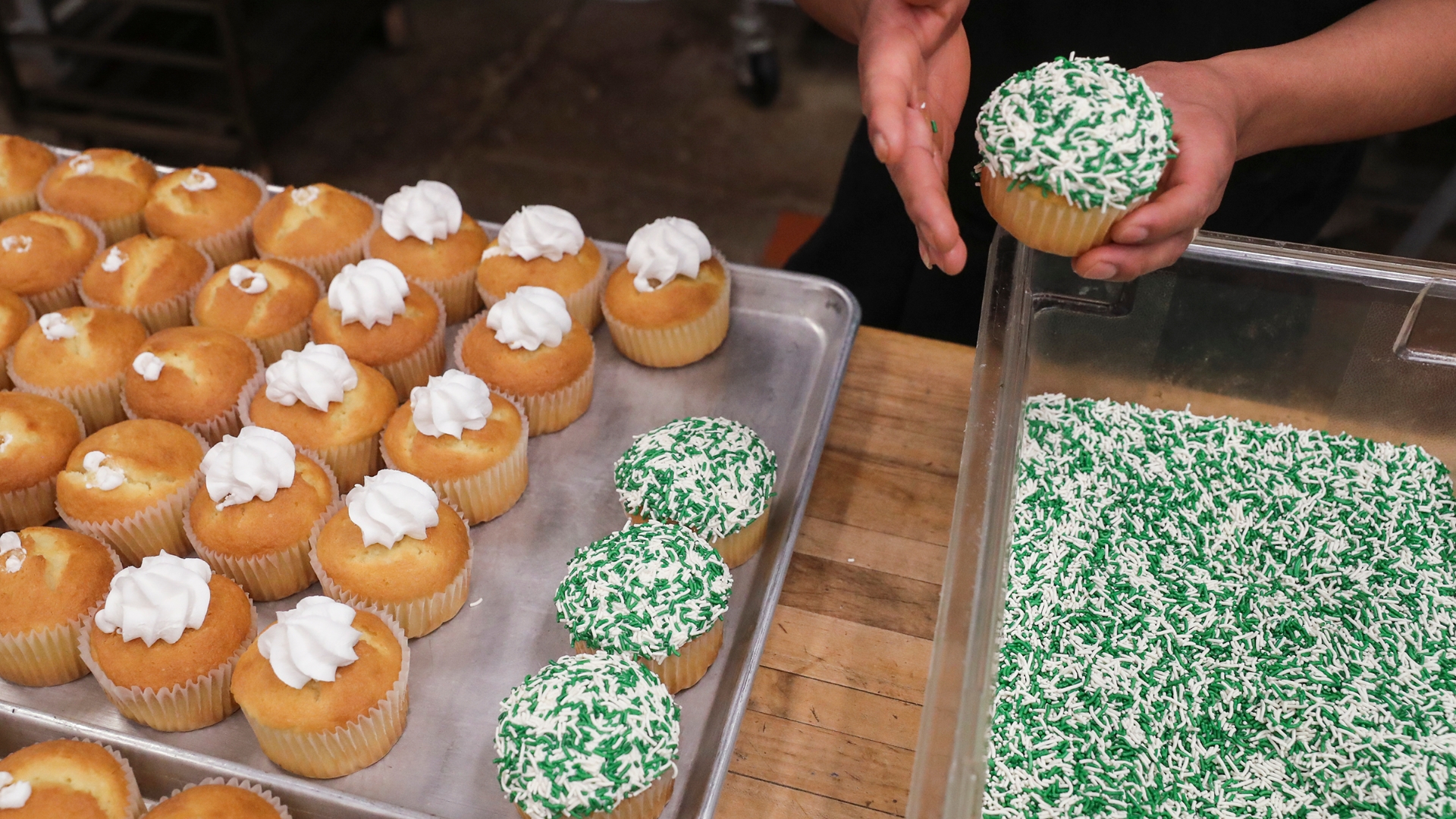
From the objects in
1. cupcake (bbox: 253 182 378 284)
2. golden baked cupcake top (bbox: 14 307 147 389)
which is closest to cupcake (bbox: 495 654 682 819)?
golden baked cupcake top (bbox: 14 307 147 389)

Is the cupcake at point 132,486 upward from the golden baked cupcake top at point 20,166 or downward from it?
downward

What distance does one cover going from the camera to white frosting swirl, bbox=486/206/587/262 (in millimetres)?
2834

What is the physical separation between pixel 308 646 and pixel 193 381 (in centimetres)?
86

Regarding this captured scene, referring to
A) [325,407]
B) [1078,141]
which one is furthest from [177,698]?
[1078,141]

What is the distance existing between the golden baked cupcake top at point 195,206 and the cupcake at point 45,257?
175 mm

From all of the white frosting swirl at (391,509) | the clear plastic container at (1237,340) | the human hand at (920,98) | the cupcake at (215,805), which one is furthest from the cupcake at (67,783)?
the human hand at (920,98)

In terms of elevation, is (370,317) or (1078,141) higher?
(1078,141)

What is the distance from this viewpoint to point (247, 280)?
8.95 ft

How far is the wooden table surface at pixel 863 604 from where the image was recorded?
2021 millimetres

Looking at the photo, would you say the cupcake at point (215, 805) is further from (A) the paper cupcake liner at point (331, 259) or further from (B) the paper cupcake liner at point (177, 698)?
(A) the paper cupcake liner at point (331, 259)

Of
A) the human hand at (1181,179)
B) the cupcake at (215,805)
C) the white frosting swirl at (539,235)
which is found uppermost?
the human hand at (1181,179)

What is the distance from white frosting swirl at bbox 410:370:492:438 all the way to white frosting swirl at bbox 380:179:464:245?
0.59 metres

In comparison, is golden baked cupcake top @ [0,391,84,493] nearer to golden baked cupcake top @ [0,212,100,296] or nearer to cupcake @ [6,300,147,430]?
cupcake @ [6,300,147,430]

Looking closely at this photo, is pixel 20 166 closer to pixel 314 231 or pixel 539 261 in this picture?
pixel 314 231
